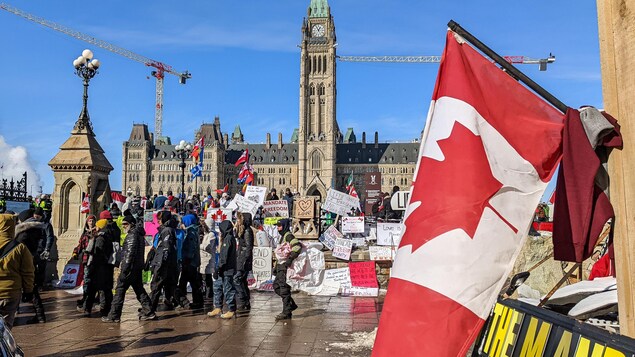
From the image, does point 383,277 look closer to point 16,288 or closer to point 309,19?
point 16,288

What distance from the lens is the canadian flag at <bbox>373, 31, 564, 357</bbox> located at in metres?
2.56

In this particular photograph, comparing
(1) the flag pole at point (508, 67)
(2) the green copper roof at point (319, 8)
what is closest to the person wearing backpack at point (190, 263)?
(1) the flag pole at point (508, 67)

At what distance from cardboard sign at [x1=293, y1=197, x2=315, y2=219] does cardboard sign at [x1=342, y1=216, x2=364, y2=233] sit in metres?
1.20

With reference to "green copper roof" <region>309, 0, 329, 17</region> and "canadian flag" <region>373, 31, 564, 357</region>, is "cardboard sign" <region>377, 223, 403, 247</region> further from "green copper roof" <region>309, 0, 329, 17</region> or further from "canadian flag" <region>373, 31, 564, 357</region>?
"green copper roof" <region>309, 0, 329, 17</region>

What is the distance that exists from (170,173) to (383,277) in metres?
110

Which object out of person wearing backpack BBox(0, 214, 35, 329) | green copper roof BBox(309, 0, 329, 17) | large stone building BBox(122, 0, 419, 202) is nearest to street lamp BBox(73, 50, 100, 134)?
person wearing backpack BBox(0, 214, 35, 329)

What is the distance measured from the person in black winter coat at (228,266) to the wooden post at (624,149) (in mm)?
7307

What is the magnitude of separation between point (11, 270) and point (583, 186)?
5567mm

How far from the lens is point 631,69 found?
2.45 m

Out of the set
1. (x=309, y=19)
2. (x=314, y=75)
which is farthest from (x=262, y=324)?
(x=309, y=19)

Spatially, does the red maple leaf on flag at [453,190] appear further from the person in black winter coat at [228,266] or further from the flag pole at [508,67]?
the person in black winter coat at [228,266]

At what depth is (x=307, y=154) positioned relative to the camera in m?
114

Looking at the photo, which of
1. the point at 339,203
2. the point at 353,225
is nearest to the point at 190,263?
the point at 353,225

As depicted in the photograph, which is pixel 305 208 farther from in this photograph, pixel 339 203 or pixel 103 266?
pixel 103 266
